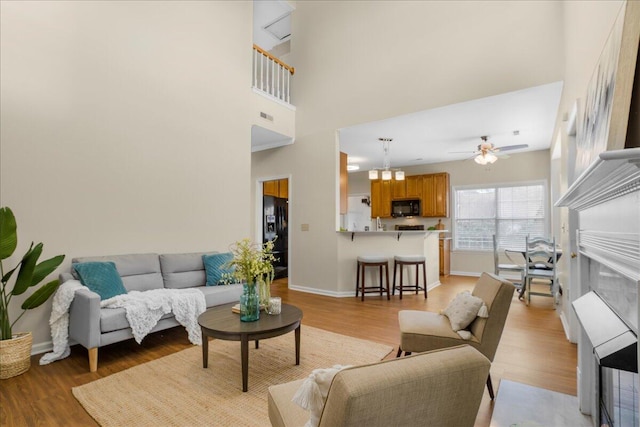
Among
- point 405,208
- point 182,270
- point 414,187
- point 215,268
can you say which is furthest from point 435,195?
point 182,270

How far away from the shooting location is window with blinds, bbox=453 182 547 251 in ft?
22.9

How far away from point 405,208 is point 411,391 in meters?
7.73

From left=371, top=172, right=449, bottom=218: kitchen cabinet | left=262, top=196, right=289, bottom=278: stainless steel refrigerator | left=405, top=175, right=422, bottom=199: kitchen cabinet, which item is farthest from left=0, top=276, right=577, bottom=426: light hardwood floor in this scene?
left=405, top=175, right=422, bottom=199: kitchen cabinet

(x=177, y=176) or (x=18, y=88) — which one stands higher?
(x=18, y=88)

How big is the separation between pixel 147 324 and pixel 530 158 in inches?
302

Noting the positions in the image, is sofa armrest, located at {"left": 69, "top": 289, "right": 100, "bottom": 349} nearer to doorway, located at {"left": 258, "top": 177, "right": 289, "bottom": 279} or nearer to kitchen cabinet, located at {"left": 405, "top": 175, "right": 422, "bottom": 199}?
doorway, located at {"left": 258, "top": 177, "right": 289, "bottom": 279}

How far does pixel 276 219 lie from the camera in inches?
271

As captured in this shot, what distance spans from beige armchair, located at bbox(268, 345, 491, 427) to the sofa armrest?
252 centimetres

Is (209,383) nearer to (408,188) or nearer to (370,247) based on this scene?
(370,247)

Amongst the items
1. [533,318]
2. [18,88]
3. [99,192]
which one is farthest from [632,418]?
[18,88]

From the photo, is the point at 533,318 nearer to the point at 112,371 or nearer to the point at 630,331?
the point at 630,331

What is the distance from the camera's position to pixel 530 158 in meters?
6.93

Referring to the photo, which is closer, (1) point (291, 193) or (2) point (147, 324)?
(2) point (147, 324)

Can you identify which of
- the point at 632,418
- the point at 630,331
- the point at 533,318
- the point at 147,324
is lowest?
the point at 533,318
